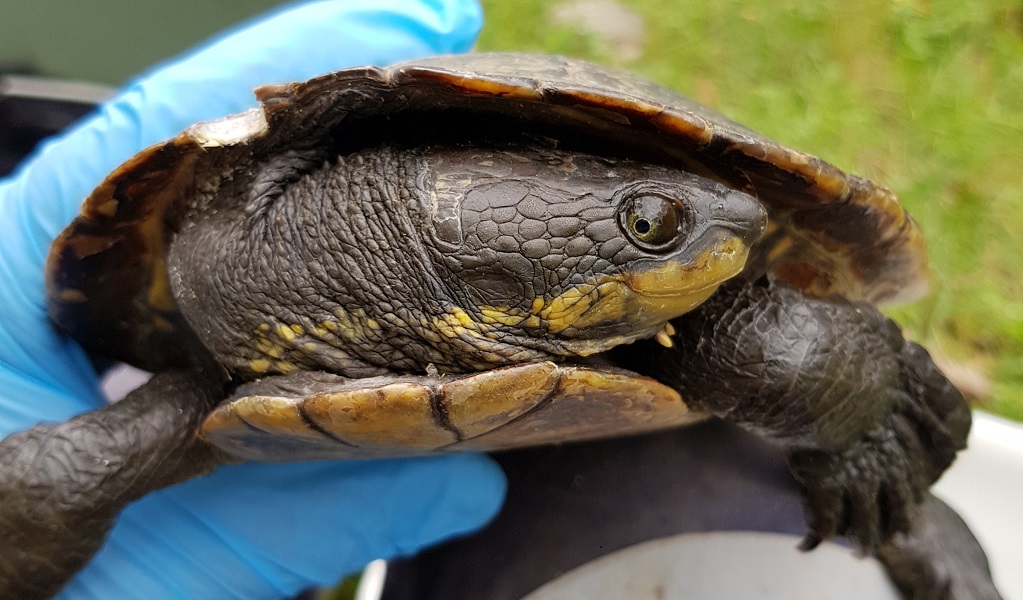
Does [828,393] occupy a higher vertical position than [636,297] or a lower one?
lower

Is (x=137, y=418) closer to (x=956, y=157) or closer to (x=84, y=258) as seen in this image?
(x=84, y=258)

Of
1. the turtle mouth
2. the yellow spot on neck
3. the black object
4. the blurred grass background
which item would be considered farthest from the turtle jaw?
the black object

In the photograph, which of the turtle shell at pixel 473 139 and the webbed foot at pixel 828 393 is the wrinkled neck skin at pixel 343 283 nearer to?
the turtle shell at pixel 473 139

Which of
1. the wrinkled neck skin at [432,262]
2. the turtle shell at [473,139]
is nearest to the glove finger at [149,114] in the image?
the turtle shell at [473,139]

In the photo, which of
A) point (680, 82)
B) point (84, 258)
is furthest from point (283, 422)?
point (680, 82)

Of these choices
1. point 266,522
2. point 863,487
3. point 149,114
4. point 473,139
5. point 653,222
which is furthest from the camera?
point 149,114

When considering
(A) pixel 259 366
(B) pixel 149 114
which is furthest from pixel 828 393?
(B) pixel 149 114

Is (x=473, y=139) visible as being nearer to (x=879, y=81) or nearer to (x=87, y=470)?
(x=87, y=470)
